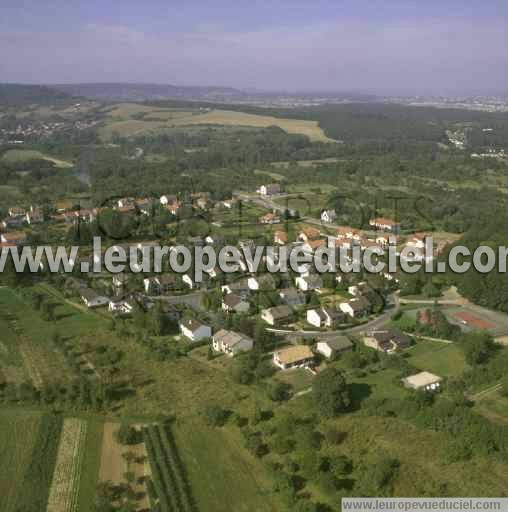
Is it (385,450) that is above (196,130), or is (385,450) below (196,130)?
below

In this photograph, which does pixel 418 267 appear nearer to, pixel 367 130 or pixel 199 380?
pixel 199 380

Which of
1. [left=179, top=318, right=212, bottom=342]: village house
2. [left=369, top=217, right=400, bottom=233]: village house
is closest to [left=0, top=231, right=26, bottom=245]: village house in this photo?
[left=179, top=318, right=212, bottom=342]: village house

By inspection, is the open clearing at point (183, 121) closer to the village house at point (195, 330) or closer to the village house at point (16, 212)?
the village house at point (16, 212)

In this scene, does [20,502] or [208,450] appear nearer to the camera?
[20,502]

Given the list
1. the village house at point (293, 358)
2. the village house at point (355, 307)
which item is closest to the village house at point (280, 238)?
the village house at point (355, 307)

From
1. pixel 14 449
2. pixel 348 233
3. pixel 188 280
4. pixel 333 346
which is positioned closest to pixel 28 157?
pixel 348 233

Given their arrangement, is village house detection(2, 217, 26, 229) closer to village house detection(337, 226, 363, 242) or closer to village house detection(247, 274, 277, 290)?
village house detection(247, 274, 277, 290)

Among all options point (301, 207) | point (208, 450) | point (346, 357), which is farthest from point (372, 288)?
point (301, 207)
